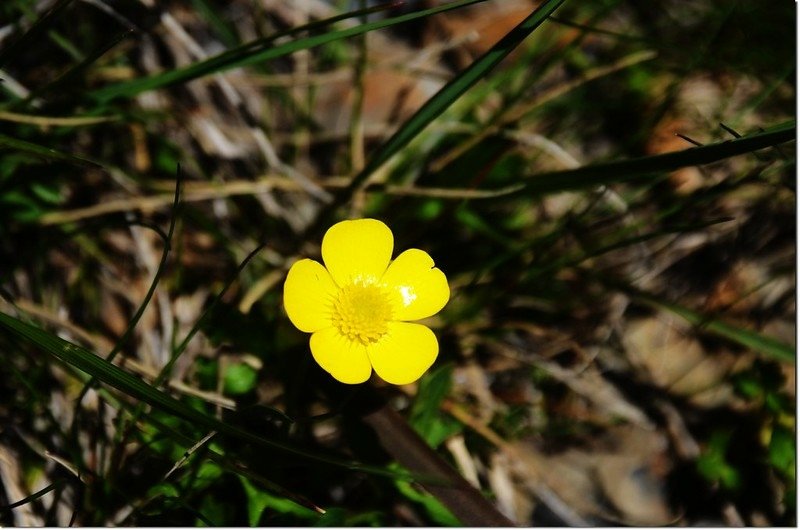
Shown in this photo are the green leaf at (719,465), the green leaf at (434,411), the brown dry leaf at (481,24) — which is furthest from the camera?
the brown dry leaf at (481,24)

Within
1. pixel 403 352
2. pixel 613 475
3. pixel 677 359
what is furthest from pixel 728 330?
pixel 403 352

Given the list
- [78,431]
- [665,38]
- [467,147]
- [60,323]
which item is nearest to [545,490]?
[467,147]

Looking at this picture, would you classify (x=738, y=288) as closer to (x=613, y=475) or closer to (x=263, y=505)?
(x=613, y=475)

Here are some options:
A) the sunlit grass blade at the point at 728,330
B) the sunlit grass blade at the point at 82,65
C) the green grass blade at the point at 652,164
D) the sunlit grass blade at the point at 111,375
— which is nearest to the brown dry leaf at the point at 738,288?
the sunlit grass blade at the point at 728,330

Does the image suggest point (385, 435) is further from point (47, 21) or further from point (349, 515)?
point (47, 21)

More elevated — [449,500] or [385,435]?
[385,435]

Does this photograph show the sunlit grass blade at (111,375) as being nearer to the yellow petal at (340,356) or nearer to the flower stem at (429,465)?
the yellow petal at (340,356)
